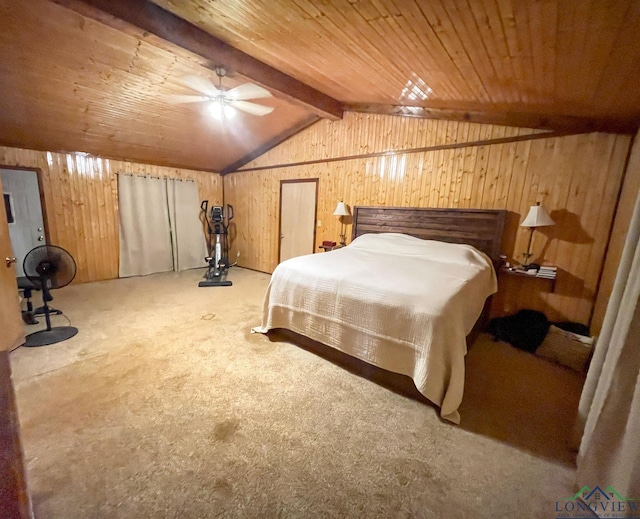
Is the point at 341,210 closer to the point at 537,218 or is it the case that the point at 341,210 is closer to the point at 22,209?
the point at 537,218

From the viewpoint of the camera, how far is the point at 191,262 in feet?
19.5

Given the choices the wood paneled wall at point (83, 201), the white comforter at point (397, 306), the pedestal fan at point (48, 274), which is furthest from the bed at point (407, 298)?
the wood paneled wall at point (83, 201)

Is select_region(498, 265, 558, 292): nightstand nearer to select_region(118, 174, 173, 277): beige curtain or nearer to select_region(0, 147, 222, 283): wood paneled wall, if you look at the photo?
select_region(118, 174, 173, 277): beige curtain

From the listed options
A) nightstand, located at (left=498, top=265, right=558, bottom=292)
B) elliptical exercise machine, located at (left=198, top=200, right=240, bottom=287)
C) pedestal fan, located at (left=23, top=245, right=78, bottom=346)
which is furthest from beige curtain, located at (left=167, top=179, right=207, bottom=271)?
nightstand, located at (left=498, top=265, right=558, bottom=292)

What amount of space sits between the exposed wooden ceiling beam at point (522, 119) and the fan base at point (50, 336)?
4.64m

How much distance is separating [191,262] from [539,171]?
20.1 feet

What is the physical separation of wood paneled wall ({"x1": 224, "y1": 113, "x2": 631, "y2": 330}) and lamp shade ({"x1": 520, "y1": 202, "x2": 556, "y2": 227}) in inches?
10.3

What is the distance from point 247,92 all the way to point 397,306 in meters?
2.34

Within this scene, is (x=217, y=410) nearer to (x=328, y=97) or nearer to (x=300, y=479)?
(x=300, y=479)

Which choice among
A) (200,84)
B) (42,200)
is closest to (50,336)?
(42,200)

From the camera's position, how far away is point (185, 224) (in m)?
5.72

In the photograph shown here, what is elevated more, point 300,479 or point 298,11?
point 298,11

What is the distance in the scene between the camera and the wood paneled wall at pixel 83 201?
4129mm

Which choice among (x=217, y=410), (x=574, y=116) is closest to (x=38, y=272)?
(x=217, y=410)
